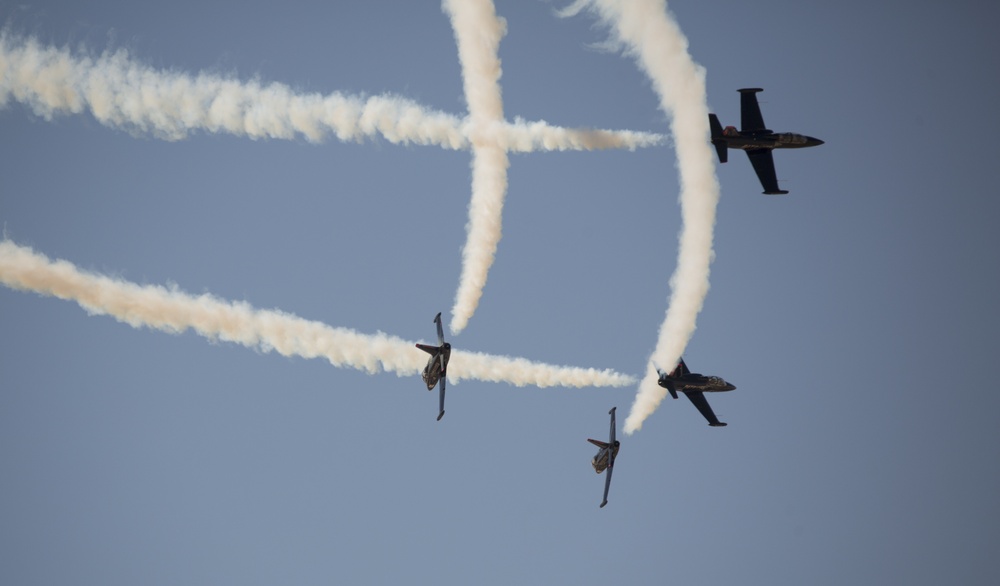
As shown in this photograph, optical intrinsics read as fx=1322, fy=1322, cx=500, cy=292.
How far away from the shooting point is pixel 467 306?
198 ft

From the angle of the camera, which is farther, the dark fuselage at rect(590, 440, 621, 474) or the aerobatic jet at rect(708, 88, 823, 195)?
the dark fuselage at rect(590, 440, 621, 474)

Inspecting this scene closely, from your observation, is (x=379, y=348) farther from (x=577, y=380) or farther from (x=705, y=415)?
(x=705, y=415)

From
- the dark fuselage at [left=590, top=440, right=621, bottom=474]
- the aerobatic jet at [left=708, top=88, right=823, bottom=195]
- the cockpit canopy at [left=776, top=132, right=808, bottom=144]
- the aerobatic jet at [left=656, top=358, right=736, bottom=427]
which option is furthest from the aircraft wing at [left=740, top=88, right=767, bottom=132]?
the dark fuselage at [left=590, top=440, right=621, bottom=474]

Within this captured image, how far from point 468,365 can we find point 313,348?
8.11 m

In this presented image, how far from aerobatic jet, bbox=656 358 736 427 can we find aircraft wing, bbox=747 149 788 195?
1084 cm

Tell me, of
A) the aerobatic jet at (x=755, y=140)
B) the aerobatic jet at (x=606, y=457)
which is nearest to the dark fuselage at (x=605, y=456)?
the aerobatic jet at (x=606, y=457)

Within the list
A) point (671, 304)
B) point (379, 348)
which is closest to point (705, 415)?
point (671, 304)

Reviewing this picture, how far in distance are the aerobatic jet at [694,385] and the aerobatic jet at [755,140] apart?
11.2 metres

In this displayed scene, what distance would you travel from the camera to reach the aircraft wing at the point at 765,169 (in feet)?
235

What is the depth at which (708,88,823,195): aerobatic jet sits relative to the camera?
66.8m

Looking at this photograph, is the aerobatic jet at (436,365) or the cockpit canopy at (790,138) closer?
the aerobatic jet at (436,365)

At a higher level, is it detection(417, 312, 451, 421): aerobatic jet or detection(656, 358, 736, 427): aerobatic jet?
detection(656, 358, 736, 427): aerobatic jet

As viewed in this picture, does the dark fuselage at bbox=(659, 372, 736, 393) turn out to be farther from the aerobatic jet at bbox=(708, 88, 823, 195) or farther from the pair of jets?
the aerobatic jet at bbox=(708, 88, 823, 195)

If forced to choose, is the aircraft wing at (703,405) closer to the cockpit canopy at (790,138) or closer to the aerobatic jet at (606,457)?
the aerobatic jet at (606,457)
